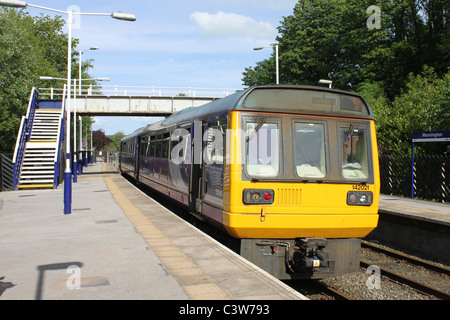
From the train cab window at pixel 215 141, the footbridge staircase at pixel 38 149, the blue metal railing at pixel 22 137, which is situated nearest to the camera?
the train cab window at pixel 215 141

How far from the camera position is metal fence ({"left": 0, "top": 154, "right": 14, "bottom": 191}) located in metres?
20.7

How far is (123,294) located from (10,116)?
32.7m

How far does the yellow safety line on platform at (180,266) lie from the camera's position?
5.21 m

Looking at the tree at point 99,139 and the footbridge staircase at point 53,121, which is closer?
the footbridge staircase at point 53,121

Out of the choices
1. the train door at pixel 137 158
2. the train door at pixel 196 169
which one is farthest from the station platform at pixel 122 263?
the train door at pixel 137 158

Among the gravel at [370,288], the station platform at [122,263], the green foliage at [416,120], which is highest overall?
the green foliage at [416,120]

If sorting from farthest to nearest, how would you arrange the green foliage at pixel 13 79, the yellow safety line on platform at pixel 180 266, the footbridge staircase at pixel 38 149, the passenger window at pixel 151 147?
the green foliage at pixel 13 79
the footbridge staircase at pixel 38 149
the passenger window at pixel 151 147
the yellow safety line on platform at pixel 180 266

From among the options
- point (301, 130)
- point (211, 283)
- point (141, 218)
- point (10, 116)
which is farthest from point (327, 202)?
point (10, 116)

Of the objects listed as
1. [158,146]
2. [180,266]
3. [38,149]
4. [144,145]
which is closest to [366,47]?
[144,145]

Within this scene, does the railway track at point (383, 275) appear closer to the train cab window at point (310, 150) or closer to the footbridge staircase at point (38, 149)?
the train cab window at point (310, 150)

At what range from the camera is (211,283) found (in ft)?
18.4

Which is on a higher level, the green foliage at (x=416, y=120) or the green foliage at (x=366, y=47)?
the green foliage at (x=366, y=47)

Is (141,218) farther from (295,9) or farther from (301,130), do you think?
(295,9)

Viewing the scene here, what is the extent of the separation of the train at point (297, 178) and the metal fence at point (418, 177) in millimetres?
10680
